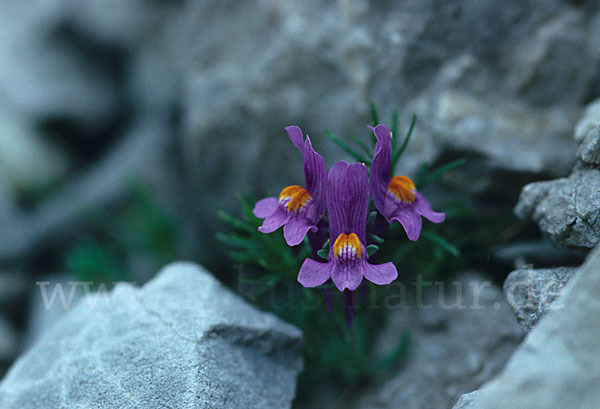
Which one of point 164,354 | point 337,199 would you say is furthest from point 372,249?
point 164,354

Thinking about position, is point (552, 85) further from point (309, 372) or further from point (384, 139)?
point (309, 372)

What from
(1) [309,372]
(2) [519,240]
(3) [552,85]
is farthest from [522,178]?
(1) [309,372]

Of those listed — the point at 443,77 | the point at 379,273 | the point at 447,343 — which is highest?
the point at 443,77

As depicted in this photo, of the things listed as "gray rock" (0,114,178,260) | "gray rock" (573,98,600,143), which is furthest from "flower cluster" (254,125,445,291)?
"gray rock" (0,114,178,260)

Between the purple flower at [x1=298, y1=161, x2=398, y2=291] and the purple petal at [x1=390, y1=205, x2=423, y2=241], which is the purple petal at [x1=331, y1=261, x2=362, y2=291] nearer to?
the purple flower at [x1=298, y1=161, x2=398, y2=291]

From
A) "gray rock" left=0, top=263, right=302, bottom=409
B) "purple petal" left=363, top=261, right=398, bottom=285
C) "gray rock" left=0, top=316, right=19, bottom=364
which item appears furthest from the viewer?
"gray rock" left=0, top=316, right=19, bottom=364

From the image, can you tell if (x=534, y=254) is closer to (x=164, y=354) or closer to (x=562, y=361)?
(x=562, y=361)

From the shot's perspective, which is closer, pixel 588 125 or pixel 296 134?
pixel 296 134
